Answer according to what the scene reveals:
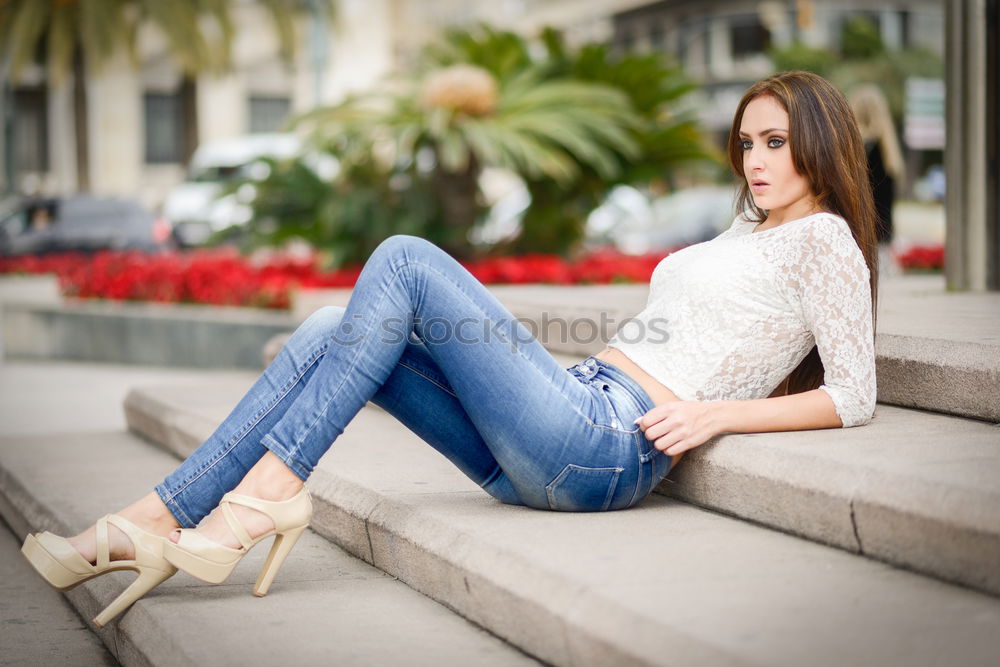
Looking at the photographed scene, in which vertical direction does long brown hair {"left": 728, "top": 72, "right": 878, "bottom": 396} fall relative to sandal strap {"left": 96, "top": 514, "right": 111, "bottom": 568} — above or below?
above

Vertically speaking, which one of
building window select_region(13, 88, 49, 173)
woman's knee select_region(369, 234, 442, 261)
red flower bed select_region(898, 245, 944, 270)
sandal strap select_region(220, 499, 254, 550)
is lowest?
sandal strap select_region(220, 499, 254, 550)

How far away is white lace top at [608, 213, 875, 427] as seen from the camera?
3219 mm

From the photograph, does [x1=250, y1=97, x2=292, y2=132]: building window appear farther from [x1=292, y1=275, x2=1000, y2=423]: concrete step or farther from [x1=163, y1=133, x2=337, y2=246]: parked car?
[x1=292, y1=275, x2=1000, y2=423]: concrete step

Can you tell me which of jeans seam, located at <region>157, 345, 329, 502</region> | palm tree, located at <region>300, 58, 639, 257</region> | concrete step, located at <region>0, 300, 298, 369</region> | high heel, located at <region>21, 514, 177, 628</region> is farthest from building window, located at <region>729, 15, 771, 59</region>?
high heel, located at <region>21, 514, 177, 628</region>

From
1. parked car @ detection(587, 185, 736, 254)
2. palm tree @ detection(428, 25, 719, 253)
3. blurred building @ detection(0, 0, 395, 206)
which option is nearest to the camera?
palm tree @ detection(428, 25, 719, 253)

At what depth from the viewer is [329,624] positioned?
10.1ft

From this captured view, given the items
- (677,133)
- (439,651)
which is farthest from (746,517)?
(677,133)

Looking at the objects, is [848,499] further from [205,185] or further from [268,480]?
[205,185]

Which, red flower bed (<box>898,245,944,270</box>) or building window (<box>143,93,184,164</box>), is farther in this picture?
building window (<box>143,93,184,164</box>)

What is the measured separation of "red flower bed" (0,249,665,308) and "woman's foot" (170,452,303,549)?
579 centimetres

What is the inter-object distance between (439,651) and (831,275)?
4.53ft

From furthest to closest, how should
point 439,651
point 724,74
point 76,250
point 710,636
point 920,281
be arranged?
point 724,74, point 76,250, point 920,281, point 439,651, point 710,636

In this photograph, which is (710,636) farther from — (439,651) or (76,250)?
(76,250)

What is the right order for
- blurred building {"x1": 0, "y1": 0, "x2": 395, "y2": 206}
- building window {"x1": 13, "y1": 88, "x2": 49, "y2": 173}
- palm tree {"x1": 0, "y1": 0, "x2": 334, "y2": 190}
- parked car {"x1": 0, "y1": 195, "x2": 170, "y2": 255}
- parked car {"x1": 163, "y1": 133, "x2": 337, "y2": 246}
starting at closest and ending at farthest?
parked car {"x1": 0, "y1": 195, "x2": 170, "y2": 255} → parked car {"x1": 163, "y1": 133, "x2": 337, "y2": 246} → palm tree {"x1": 0, "y1": 0, "x2": 334, "y2": 190} → blurred building {"x1": 0, "y1": 0, "x2": 395, "y2": 206} → building window {"x1": 13, "y1": 88, "x2": 49, "y2": 173}
